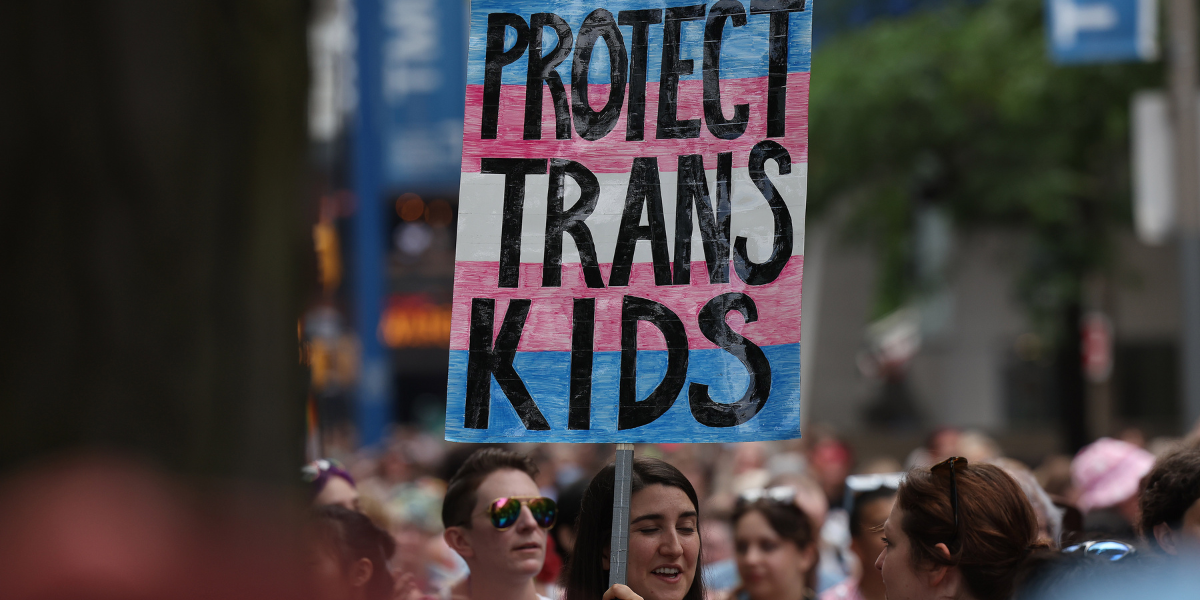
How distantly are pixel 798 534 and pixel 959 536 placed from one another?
1621 mm

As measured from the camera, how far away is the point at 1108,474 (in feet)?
17.7

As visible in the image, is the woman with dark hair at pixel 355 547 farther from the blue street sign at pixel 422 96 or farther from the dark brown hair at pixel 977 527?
the blue street sign at pixel 422 96

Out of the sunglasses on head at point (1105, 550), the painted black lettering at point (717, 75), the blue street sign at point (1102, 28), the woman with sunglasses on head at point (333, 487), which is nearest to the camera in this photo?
the sunglasses on head at point (1105, 550)

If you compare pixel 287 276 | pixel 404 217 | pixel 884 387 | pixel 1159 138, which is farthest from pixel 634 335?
pixel 404 217

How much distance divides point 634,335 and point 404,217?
112 ft

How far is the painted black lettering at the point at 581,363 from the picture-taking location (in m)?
2.84

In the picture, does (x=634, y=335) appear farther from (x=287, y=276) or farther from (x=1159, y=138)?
(x=1159, y=138)

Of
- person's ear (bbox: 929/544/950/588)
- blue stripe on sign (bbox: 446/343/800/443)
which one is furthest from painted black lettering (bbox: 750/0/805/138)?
person's ear (bbox: 929/544/950/588)

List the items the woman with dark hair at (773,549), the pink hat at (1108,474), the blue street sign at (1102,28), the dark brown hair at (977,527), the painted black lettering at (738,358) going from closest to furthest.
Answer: the dark brown hair at (977,527) → the painted black lettering at (738,358) → the woman with dark hair at (773,549) → the pink hat at (1108,474) → the blue street sign at (1102,28)

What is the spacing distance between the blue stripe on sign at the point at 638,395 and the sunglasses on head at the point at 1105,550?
64cm

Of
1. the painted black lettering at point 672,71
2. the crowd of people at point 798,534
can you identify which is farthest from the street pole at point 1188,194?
the painted black lettering at point 672,71

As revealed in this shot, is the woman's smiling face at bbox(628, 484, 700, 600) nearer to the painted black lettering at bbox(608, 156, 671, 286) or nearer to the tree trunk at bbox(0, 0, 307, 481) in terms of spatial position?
the painted black lettering at bbox(608, 156, 671, 286)

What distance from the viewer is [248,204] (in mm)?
1399

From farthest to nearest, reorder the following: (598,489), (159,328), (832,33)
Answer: (832,33)
(598,489)
(159,328)
